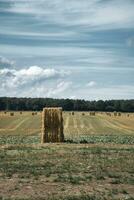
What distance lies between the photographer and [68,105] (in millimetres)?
178625

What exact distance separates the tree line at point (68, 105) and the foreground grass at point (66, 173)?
5477 inches

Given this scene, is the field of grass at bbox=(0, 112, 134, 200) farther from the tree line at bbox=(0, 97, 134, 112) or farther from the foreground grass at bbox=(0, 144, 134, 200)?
the tree line at bbox=(0, 97, 134, 112)

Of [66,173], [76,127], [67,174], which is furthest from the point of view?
[76,127]

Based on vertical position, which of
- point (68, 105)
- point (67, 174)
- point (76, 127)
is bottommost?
point (67, 174)

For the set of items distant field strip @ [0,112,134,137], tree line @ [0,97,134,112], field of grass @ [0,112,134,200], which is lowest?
field of grass @ [0,112,134,200]

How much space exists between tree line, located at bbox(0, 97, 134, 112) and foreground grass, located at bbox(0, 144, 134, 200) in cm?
13913

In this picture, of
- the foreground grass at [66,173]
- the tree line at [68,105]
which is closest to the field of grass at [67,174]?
the foreground grass at [66,173]

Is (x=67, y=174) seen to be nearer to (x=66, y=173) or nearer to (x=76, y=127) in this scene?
(x=66, y=173)

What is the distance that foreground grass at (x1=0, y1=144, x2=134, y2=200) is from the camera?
17.4m

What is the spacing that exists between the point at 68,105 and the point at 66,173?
15711 centimetres

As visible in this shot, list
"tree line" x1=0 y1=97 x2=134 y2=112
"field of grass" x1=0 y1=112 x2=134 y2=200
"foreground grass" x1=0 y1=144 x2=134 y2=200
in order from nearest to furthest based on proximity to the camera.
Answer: "field of grass" x1=0 y1=112 x2=134 y2=200, "foreground grass" x1=0 y1=144 x2=134 y2=200, "tree line" x1=0 y1=97 x2=134 y2=112

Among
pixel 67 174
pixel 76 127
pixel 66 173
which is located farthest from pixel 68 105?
pixel 67 174

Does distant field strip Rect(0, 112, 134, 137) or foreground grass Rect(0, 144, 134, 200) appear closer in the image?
foreground grass Rect(0, 144, 134, 200)

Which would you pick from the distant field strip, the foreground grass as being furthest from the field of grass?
the distant field strip
